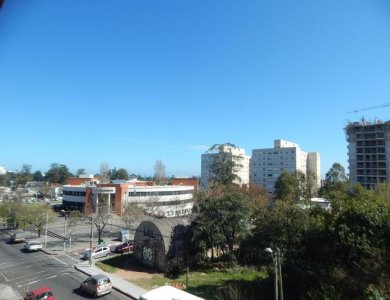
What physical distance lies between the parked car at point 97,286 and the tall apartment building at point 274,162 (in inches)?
4173

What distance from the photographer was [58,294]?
25953mm

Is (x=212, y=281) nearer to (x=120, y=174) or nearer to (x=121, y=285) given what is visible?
(x=121, y=285)

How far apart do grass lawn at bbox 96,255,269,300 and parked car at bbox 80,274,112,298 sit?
10.8 feet

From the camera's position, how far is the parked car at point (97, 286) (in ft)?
83.5

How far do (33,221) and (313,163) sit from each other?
122123 millimetres

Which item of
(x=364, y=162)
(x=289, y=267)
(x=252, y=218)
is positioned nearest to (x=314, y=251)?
(x=289, y=267)

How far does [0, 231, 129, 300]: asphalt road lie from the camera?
26.9 metres

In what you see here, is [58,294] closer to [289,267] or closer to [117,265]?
[117,265]

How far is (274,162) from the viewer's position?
13262 centimetres

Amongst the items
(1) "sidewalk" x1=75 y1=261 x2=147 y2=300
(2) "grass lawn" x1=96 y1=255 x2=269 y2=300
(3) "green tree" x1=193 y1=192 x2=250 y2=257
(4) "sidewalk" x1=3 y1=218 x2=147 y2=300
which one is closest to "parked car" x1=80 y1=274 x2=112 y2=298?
(1) "sidewalk" x1=75 y1=261 x2=147 y2=300

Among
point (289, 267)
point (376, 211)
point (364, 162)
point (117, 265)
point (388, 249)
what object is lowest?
point (117, 265)

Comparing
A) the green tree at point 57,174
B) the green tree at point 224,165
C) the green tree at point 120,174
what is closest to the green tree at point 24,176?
the green tree at point 57,174

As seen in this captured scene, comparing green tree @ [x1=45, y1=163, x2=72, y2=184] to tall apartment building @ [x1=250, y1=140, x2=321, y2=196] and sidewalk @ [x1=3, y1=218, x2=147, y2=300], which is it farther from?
sidewalk @ [x1=3, y1=218, x2=147, y2=300]

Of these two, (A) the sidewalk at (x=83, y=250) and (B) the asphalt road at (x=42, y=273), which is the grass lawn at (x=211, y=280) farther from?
(B) the asphalt road at (x=42, y=273)
